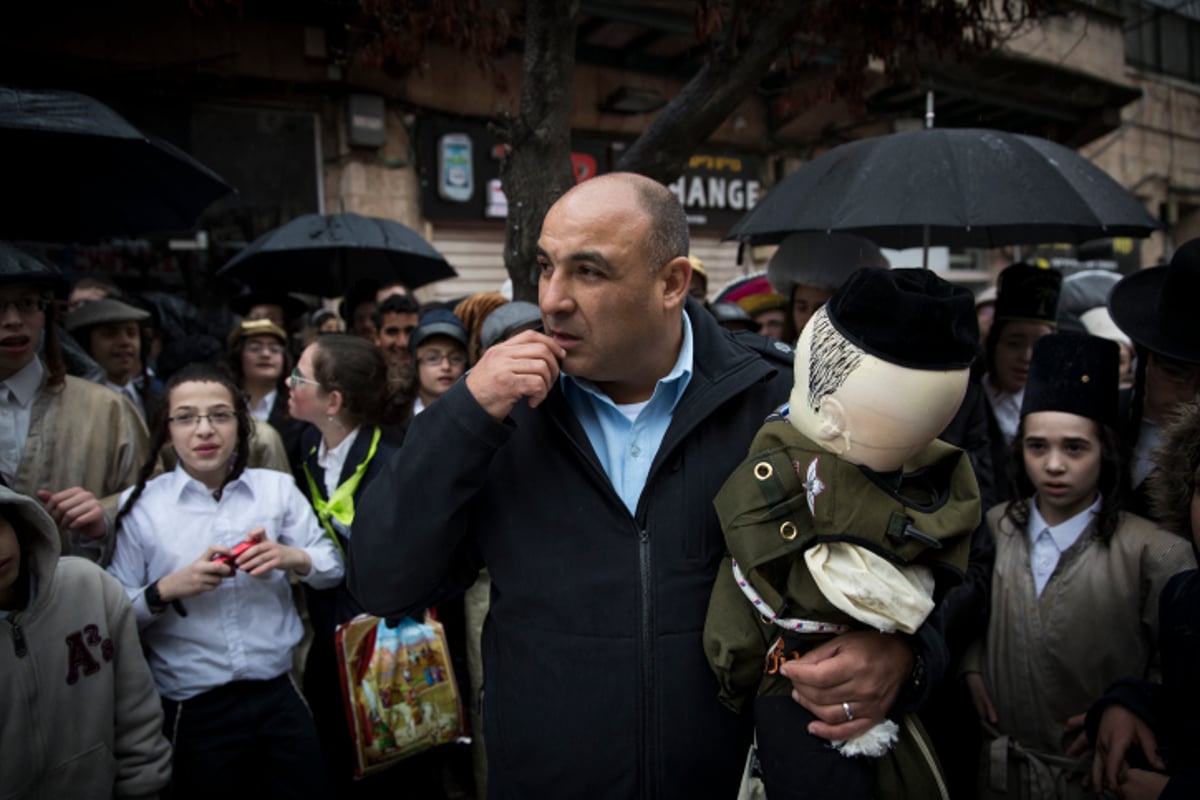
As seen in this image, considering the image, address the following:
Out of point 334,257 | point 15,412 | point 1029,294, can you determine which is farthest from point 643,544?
point 334,257

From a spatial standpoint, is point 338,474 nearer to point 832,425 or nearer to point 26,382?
point 26,382

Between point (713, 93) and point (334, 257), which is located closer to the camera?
point (713, 93)

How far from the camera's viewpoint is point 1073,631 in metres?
2.52

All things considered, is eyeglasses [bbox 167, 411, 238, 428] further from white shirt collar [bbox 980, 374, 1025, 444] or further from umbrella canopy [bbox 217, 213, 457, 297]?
white shirt collar [bbox 980, 374, 1025, 444]

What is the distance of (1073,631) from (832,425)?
66.3 inches

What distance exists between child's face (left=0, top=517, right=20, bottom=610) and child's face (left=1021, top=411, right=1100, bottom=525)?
10.4 feet

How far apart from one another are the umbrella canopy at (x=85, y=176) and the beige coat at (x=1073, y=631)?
3.93m

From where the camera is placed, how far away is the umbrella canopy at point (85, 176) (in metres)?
3.20

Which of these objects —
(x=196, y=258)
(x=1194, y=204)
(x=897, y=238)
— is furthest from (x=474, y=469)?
(x=1194, y=204)

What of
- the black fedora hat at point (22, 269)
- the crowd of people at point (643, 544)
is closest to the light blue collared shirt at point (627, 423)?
the crowd of people at point (643, 544)

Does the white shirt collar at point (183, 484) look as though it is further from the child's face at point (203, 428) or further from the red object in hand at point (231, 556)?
the red object in hand at point (231, 556)

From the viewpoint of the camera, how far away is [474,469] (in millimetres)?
1564

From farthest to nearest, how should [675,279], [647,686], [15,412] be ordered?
[15,412] < [675,279] < [647,686]

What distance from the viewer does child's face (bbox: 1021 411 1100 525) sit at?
2627mm
